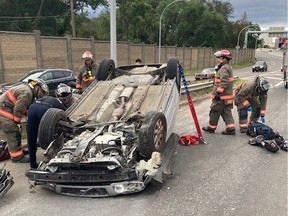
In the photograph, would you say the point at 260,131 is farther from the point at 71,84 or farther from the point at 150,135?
the point at 71,84

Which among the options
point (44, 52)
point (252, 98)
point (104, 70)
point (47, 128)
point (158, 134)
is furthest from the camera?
point (44, 52)

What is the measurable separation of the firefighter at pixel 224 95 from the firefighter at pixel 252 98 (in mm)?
305

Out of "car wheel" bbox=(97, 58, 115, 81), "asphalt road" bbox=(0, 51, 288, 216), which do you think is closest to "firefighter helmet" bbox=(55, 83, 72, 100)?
"asphalt road" bbox=(0, 51, 288, 216)

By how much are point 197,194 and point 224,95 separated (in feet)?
12.1

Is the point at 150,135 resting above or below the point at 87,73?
below

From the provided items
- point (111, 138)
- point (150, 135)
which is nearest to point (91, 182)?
point (111, 138)

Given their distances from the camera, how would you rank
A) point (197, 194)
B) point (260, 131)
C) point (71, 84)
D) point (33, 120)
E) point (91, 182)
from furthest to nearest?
point (71, 84) < point (260, 131) < point (33, 120) < point (197, 194) < point (91, 182)

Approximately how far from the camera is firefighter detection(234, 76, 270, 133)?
782cm

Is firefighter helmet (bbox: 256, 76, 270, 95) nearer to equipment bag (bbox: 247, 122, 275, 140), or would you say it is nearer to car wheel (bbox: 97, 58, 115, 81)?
equipment bag (bbox: 247, 122, 275, 140)

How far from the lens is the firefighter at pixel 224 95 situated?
770 centimetres

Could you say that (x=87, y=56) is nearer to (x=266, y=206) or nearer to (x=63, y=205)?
(x=63, y=205)

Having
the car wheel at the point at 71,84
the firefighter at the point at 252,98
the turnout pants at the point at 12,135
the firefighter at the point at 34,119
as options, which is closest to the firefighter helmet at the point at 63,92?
the firefighter at the point at 34,119

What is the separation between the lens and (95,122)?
5348 mm

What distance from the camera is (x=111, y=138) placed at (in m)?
4.52
